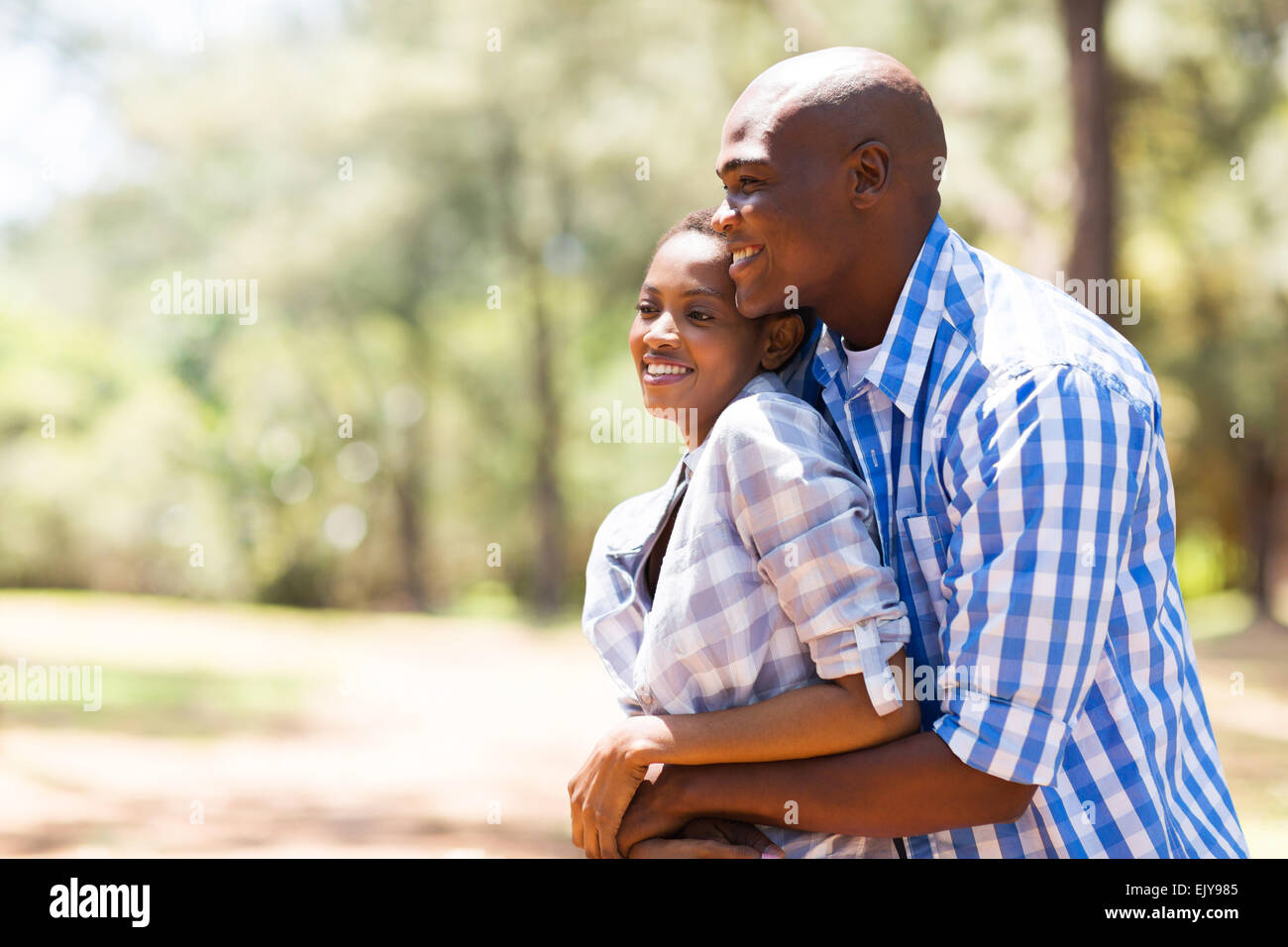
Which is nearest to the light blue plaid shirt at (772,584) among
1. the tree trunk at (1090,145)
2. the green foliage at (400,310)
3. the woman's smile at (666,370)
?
the woman's smile at (666,370)

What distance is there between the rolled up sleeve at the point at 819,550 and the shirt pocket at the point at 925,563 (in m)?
0.07

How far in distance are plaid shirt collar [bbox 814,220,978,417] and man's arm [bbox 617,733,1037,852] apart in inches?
23.4

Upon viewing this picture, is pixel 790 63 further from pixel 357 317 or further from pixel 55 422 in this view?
pixel 55 422

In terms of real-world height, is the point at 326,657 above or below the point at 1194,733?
below

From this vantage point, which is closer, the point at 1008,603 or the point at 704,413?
the point at 1008,603

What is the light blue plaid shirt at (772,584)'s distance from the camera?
1.92m

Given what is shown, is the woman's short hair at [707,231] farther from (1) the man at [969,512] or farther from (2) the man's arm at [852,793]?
(2) the man's arm at [852,793]

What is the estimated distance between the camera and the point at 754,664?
203cm

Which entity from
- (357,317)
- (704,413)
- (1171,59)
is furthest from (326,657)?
(704,413)

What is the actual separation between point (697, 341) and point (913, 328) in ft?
1.42

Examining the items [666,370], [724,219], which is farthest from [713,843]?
[724,219]

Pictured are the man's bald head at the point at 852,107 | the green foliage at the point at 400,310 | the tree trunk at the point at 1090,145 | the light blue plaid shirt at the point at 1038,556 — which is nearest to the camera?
the light blue plaid shirt at the point at 1038,556

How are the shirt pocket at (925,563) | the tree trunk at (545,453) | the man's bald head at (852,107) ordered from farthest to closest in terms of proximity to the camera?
the tree trunk at (545,453) → the man's bald head at (852,107) → the shirt pocket at (925,563)
